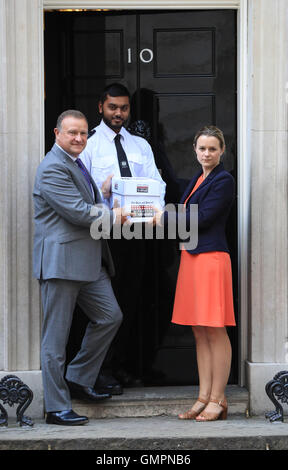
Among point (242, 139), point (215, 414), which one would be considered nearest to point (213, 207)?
point (242, 139)

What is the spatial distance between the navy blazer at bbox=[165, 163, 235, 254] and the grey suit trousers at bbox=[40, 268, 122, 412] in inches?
28.4

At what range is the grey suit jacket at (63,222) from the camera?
6211 millimetres

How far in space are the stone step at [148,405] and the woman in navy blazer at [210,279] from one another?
10.3 inches

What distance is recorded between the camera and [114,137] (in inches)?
269

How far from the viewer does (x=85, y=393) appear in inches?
262

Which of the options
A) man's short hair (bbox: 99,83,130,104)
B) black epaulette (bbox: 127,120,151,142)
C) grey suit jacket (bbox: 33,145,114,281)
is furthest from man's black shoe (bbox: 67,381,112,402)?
man's short hair (bbox: 99,83,130,104)

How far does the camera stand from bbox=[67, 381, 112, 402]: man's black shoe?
665 centimetres

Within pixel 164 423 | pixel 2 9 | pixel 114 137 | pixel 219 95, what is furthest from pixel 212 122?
pixel 164 423

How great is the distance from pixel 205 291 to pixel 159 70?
1896 millimetres

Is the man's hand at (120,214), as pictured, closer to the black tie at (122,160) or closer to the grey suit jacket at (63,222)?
the grey suit jacket at (63,222)

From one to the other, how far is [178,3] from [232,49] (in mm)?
557

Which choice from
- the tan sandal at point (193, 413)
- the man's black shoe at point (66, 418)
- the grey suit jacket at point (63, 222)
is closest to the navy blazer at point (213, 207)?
the grey suit jacket at point (63, 222)
